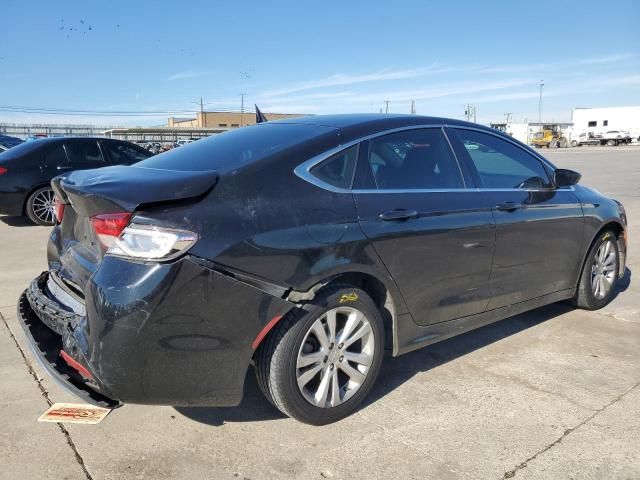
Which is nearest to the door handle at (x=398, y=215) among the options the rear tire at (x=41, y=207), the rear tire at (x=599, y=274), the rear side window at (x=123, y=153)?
the rear tire at (x=599, y=274)

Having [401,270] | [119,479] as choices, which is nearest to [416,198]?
[401,270]

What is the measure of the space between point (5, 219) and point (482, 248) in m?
9.40

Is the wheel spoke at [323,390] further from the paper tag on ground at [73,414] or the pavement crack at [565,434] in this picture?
the paper tag on ground at [73,414]

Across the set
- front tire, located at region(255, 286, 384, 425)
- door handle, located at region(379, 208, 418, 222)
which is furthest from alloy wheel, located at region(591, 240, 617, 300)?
front tire, located at region(255, 286, 384, 425)

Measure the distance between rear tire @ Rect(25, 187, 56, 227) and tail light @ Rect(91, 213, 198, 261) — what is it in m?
7.45

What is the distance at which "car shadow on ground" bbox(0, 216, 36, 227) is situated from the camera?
9.43 metres

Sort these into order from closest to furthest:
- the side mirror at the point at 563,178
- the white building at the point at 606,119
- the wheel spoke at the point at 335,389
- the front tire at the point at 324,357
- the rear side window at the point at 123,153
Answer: the front tire at the point at 324,357 → the wheel spoke at the point at 335,389 → the side mirror at the point at 563,178 → the rear side window at the point at 123,153 → the white building at the point at 606,119

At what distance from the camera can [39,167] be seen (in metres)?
9.04

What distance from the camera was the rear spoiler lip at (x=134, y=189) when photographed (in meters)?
2.49

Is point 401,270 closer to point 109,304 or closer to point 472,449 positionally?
point 472,449

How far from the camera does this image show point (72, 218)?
320 centimetres

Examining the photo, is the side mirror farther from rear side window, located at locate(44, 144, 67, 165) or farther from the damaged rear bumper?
rear side window, located at locate(44, 144, 67, 165)

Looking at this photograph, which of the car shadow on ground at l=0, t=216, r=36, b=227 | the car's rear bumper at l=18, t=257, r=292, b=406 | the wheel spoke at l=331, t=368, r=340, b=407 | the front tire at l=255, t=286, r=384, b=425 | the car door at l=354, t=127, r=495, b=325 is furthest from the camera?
the car shadow on ground at l=0, t=216, r=36, b=227

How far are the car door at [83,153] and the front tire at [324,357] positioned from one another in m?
7.81
